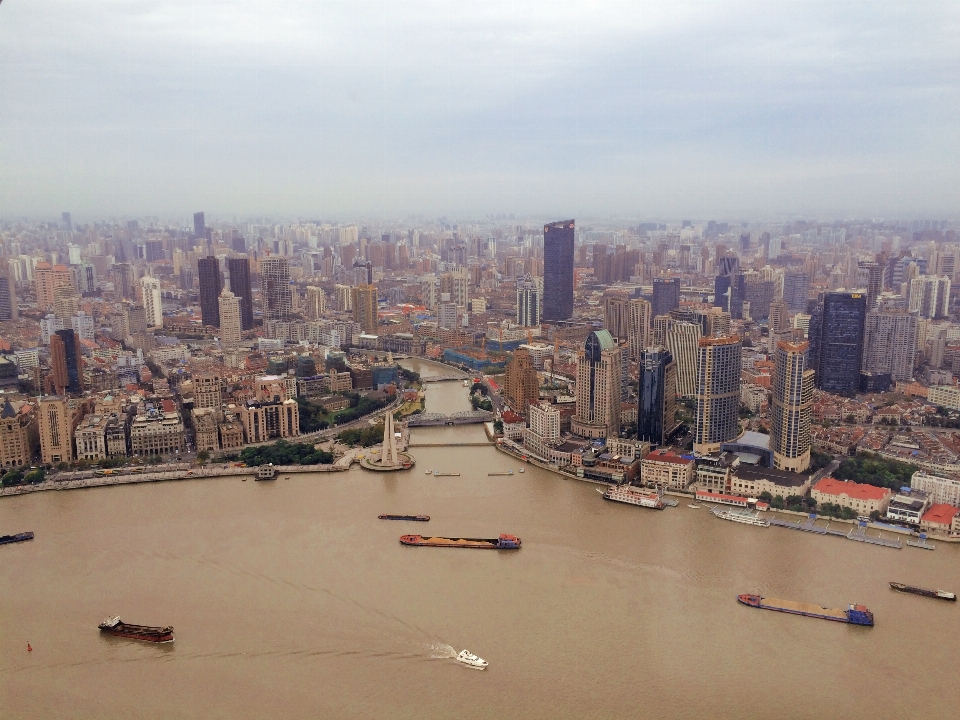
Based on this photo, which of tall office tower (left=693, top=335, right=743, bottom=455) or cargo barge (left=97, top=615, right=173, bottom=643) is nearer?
cargo barge (left=97, top=615, right=173, bottom=643)

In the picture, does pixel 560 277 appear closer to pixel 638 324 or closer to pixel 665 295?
pixel 665 295

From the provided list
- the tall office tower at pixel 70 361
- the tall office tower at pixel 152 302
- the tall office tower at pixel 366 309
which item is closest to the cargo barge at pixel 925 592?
the tall office tower at pixel 70 361

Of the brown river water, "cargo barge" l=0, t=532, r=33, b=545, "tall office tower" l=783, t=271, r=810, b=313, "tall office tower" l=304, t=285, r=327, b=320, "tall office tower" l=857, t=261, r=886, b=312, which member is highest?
"tall office tower" l=857, t=261, r=886, b=312

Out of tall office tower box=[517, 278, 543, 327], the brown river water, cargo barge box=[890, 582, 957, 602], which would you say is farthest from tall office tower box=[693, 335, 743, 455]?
tall office tower box=[517, 278, 543, 327]

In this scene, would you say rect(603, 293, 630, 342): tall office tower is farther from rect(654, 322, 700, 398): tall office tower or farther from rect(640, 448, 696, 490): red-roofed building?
rect(640, 448, 696, 490): red-roofed building

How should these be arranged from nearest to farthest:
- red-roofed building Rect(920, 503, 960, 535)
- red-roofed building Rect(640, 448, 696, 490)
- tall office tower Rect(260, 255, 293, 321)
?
1. red-roofed building Rect(920, 503, 960, 535)
2. red-roofed building Rect(640, 448, 696, 490)
3. tall office tower Rect(260, 255, 293, 321)
